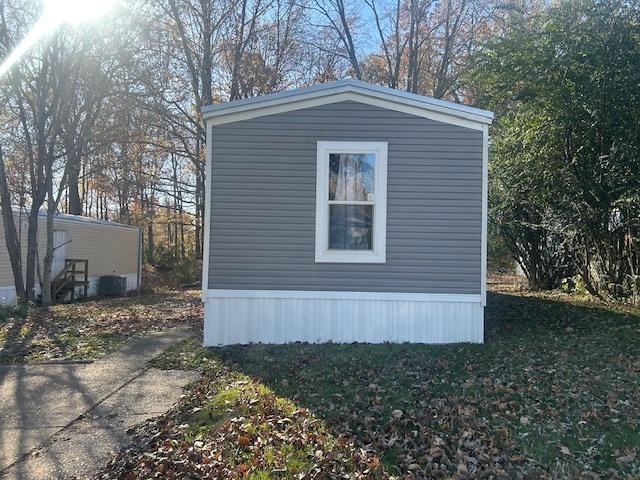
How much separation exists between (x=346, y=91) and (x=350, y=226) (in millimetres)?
1774

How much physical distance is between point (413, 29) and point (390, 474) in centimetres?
1819

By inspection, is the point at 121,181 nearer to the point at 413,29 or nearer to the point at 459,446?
the point at 413,29

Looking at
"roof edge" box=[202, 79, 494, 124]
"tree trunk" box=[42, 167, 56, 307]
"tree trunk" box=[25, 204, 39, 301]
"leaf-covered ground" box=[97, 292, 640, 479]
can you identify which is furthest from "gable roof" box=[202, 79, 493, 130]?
"tree trunk" box=[42, 167, 56, 307]

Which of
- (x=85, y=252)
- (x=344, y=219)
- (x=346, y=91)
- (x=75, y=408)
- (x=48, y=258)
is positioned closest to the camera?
(x=75, y=408)

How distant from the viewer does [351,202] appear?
287 inches

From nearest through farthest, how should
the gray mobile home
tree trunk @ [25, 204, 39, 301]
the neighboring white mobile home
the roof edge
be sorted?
the roof edge → the gray mobile home → tree trunk @ [25, 204, 39, 301] → the neighboring white mobile home

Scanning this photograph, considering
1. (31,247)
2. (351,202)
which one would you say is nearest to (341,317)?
(351,202)

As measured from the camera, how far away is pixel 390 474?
3.44m

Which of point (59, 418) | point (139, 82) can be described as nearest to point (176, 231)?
point (139, 82)

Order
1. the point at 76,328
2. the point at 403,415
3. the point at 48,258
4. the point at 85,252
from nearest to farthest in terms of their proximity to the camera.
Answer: the point at 403,415 < the point at 76,328 < the point at 48,258 < the point at 85,252

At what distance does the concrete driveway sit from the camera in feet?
Result: 12.7

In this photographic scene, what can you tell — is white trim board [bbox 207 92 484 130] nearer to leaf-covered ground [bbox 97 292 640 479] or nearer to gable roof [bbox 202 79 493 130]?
gable roof [bbox 202 79 493 130]

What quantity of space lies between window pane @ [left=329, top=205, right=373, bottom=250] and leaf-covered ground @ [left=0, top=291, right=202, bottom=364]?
11.6 feet

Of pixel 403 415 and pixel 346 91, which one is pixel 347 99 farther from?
pixel 403 415
